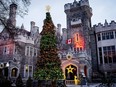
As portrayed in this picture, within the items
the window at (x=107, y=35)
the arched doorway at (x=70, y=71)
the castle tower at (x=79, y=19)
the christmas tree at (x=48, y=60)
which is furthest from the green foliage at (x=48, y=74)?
the window at (x=107, y=35)

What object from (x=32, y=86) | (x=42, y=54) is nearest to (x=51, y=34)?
(x=42, y=54)

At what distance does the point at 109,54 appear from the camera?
2920 centimetres

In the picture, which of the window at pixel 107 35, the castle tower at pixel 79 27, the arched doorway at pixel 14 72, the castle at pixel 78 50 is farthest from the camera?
the castle tower at pixel 79 27

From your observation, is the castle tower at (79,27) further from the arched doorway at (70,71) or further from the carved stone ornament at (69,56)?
the carved stone ornament at (69,56)

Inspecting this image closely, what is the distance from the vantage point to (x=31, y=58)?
A: 30922 mm

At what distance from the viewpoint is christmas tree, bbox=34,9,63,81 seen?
19172mm

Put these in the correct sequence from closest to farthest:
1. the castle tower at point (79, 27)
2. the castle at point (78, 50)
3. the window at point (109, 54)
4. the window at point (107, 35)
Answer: the castle at point (78, 50), the window at point (109, 54), the window at point (107, 35), the castle tower at point (79, 27)

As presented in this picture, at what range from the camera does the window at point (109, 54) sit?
94.8 feet

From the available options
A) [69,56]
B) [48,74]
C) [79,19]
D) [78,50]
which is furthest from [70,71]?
[79,19]

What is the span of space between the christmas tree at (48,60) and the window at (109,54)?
40.2 ft

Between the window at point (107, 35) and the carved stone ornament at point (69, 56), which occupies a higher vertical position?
the window at point (107, 35)

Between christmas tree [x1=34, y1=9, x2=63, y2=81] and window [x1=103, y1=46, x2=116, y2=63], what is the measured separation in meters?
12.3

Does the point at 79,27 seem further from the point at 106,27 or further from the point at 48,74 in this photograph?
the point at 48,74

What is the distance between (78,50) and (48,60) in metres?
11.2
